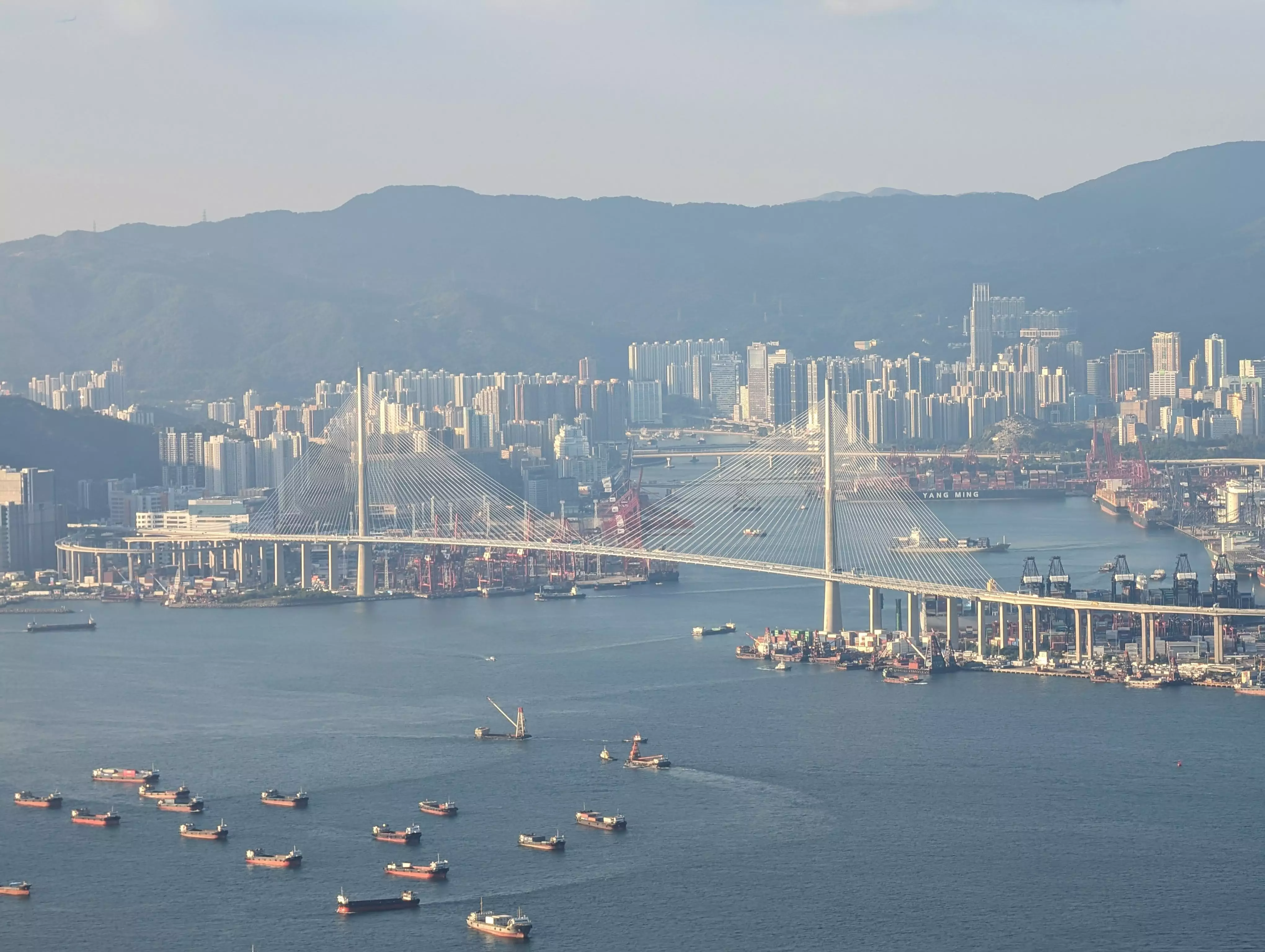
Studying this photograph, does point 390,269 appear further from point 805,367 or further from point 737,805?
point 737,805

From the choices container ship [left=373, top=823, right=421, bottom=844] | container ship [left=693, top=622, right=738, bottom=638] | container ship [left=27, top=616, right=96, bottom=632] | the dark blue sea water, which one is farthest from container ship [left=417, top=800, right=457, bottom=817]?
container ship [left=27, top=616, right=96, bottom=632]

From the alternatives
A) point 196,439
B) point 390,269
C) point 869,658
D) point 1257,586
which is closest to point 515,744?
point 869,658

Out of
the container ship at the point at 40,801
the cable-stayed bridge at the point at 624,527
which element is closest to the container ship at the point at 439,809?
the container ship at the point at 40,801

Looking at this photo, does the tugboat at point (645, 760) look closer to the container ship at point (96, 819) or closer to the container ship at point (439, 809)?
the container ship at point (439, 809)

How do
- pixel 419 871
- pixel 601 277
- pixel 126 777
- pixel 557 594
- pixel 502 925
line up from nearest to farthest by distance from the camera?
pixel 502 925, pixel 419 871, pixel 126 777, pixel 557 594, pixel 601 277

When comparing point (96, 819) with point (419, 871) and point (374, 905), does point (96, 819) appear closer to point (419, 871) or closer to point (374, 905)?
point (419, 871)

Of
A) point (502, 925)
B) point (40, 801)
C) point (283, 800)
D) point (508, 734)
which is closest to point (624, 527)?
point (508, 734)
